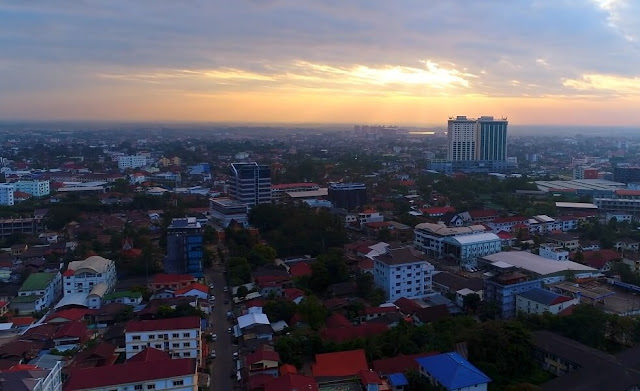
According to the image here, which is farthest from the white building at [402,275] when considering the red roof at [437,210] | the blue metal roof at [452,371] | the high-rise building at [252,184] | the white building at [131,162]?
the white building at [131,162]

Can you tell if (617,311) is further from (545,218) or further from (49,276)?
(49,276)

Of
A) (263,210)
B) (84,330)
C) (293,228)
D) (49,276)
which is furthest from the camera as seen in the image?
(263,210)

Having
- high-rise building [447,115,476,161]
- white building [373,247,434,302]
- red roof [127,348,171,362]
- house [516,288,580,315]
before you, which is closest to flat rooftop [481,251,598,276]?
house [516,288,580,315]

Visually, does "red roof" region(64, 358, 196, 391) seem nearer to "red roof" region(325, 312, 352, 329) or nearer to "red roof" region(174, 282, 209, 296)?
"red roof" region(325, 312, 352, 329)

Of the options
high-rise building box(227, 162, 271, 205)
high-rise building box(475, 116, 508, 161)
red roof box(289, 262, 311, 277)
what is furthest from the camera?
high-rise building box(475, 116, 508, 161)

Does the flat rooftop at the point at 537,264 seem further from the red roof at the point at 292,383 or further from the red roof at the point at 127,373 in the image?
the red roof at the point at 127,373

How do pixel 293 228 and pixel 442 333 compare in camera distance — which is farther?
pixel 293 228

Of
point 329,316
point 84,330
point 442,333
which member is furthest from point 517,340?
point 84,330
